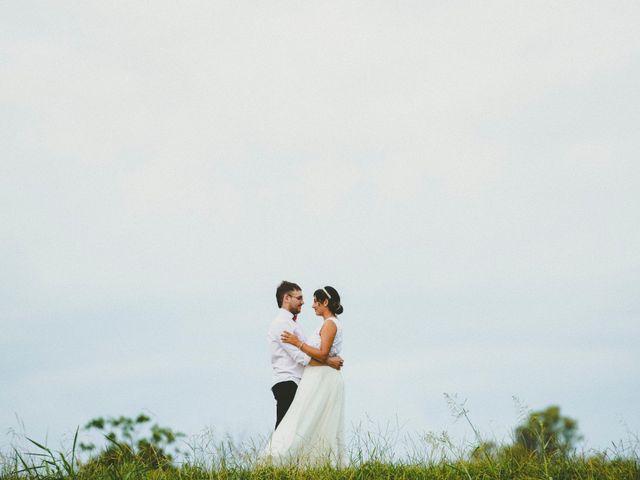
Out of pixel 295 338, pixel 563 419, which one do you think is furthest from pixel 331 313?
pixel 563 419

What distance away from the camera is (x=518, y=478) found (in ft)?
26.8

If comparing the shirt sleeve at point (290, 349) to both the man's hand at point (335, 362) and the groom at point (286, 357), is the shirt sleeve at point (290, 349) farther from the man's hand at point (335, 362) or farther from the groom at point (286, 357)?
the man's hand at point (335, 362)

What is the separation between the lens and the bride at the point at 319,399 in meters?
10.2

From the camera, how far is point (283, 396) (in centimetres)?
1079

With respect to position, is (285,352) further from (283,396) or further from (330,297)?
(330,297)

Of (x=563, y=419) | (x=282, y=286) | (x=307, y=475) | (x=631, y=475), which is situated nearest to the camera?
(x=631, y=475)

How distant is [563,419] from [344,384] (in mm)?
20749

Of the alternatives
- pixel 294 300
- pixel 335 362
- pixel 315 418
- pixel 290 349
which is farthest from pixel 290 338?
pixel 315 418

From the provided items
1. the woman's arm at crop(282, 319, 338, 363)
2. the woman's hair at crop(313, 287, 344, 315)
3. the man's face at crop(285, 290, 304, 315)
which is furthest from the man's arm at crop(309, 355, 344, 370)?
the man's face at crop(285, 290, 304, 315)

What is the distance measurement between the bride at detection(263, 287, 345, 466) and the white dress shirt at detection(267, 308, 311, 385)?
0.13 meters

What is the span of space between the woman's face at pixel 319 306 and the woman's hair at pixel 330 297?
0.14ft

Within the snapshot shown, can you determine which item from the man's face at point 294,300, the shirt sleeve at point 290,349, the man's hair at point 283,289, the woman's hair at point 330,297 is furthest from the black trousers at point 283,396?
the woman's hair at point 330,297

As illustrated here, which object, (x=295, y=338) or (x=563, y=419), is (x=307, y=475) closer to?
(x=295, y=338)

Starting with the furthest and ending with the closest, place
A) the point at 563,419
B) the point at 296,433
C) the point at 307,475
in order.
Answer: the point at 563,419 → the point at 296,433 → the point at 307,475
